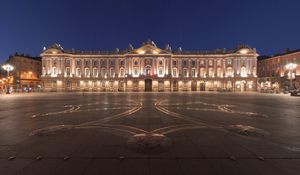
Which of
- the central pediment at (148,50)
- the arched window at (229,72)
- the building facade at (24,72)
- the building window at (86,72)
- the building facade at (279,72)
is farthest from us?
the building window at (86,72)

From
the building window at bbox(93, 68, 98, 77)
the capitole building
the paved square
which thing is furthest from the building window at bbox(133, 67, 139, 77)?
the paved square

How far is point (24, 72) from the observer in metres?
86.5

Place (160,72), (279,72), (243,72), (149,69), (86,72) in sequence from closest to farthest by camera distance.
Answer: (279,72) < (160,72) < (149,69) < (243,72) < (86,72)

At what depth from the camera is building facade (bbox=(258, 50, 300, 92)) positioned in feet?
232

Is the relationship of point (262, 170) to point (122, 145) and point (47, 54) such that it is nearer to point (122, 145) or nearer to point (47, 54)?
point (122, 145)

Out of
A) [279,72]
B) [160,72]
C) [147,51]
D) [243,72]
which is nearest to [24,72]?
[147,51]

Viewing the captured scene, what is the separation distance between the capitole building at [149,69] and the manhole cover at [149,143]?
73.2 m

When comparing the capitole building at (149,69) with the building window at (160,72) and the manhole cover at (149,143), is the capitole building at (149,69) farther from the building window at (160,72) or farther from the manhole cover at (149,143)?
the manhole cover at (149,143)

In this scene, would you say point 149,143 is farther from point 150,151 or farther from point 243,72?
point 243,72

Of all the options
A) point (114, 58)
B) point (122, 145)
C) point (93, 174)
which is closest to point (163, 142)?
point (122, 145)

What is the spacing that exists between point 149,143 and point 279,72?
89125 millimetres

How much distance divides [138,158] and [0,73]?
109 meters

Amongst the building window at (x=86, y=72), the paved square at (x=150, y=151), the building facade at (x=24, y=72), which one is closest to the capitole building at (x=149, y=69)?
the building window at (x=86, y=72)

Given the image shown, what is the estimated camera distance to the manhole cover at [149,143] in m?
6.13
